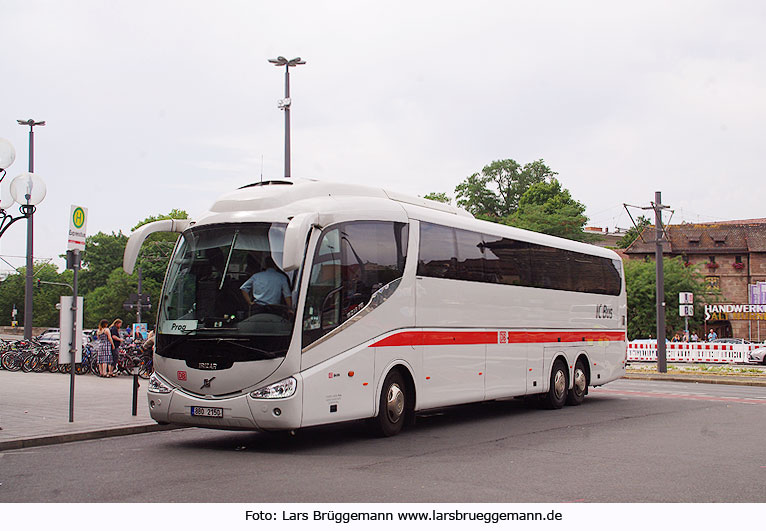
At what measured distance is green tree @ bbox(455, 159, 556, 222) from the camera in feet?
311

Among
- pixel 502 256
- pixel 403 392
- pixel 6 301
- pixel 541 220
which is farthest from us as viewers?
pixel 6 301

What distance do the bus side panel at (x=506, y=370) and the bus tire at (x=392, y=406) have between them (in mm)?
2879

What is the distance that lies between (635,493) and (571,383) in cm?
1115

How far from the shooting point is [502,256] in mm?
16219

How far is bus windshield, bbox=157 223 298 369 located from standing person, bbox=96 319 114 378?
1630cm

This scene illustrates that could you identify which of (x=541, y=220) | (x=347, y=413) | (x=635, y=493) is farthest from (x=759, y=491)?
(x=541, y=220)

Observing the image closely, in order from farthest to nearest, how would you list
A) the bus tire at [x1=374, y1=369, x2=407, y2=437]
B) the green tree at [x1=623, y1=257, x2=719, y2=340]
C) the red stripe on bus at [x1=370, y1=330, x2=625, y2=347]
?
1. the green tree at [x1=623, y1=257, x2=719, y2=340]
2. the red stripe on bus at [x1=370, y1=330, x2=625, y2=347]
3. the bus tire at [x1=374, y1=369, x2=407, y2=437]

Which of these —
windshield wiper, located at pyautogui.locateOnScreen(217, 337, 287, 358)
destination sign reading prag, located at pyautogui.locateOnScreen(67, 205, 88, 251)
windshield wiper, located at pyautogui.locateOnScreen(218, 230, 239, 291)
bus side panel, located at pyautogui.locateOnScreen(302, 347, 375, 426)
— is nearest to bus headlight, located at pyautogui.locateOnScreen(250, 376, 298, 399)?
bus side panel, located at pyautogui.locateOnScreen(302, 347, 375, 426)

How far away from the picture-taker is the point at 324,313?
37.8ft

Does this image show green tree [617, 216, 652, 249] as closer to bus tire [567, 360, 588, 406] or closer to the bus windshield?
bus tire [567, 360, 588, 406]

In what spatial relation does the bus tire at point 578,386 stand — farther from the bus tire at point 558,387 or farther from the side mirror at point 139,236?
the side mirror at point 139,236

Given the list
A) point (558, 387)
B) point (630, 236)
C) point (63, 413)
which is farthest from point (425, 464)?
point (630, 236)

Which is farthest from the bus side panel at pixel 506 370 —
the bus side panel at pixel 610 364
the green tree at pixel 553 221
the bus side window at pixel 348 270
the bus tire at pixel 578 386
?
the green tree at pixel 553 221

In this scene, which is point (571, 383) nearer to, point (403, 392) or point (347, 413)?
point (403, 392)
